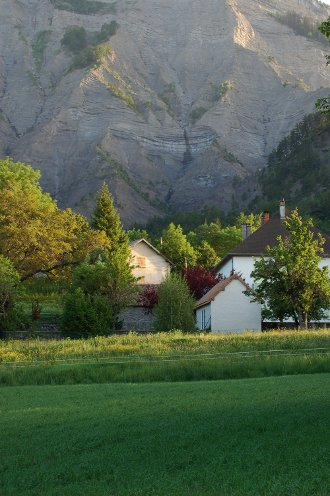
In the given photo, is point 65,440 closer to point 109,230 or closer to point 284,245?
point 284,245

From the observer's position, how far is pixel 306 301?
48375 mm

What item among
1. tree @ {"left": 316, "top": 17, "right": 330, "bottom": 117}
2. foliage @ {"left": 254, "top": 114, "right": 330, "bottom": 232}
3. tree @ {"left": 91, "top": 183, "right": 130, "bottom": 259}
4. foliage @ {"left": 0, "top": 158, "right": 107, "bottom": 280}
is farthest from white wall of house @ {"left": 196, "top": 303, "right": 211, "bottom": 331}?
foliage @ {"left": 254, "top": 114, "right": 330, "bottom": 232}

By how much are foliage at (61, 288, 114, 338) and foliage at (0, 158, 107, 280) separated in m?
4.46

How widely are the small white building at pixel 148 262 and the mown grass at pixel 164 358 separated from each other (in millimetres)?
34432

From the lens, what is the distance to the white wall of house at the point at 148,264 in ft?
249

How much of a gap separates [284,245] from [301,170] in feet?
326

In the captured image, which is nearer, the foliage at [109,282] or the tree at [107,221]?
the foliage at [109,282]

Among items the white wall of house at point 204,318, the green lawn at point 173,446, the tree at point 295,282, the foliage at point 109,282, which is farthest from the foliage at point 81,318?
the green lawn at point 173,446

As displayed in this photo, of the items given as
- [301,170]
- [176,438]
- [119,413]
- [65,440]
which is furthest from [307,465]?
[301,170]

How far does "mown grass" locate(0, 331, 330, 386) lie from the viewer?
2978cm

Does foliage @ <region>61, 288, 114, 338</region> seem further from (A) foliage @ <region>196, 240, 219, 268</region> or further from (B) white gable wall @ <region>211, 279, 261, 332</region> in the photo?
(A) foliage @ <region>196, 240, 219, 268</region>

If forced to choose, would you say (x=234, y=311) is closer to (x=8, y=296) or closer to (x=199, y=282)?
(x=199, y=282)

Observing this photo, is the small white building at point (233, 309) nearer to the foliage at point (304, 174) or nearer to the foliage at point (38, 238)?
the foliage at point (38, 238)

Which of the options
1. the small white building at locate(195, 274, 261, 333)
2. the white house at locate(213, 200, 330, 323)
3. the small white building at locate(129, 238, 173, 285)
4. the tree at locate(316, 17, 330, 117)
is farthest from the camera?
the small white building at locate(129, 238, 173, 285)
